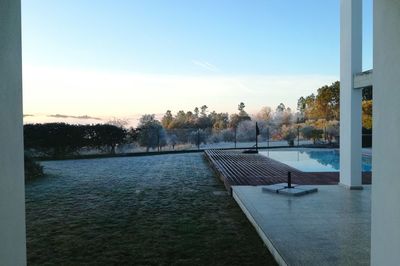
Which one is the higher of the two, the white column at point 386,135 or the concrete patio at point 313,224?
the white column at point 386,135

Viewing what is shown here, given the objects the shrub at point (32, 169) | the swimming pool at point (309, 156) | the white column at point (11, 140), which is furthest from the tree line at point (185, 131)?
the white column at point (11, 140)

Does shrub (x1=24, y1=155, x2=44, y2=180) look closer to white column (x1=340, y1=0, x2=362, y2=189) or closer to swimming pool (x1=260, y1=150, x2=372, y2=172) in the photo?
white column (x1=340, y1=0, x2=362, y2=189)

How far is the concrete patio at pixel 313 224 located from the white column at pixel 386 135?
4.19 ft

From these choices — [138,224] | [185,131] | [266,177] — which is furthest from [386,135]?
[185,131]

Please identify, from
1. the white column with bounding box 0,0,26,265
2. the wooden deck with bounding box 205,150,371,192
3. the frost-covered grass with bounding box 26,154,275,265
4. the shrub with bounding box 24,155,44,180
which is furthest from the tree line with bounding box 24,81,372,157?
the white column with bounding box 0,0,26,265

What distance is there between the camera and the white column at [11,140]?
2.29 metres

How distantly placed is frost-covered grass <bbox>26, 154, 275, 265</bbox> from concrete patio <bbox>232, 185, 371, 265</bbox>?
216mm

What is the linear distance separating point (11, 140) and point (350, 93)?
6.99m

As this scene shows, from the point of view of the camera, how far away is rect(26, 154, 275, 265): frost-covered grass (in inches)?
167

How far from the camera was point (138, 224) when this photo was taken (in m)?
5.65

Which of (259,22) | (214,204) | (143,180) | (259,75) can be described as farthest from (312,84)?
(214,204)

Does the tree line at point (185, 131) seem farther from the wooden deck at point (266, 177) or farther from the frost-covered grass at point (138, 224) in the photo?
the wooden deck at point (266, 177)

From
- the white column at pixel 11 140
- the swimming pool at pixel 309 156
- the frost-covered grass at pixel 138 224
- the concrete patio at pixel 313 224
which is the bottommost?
the frost-covered grass at pixel 138 224

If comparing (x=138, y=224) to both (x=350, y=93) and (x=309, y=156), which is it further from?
(x=309, y=156)
